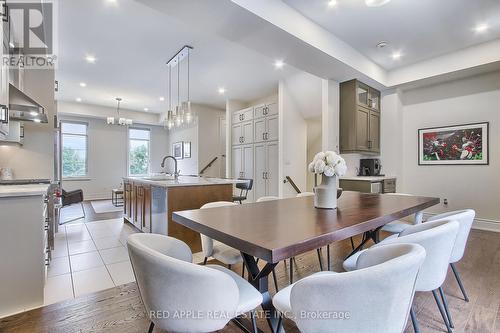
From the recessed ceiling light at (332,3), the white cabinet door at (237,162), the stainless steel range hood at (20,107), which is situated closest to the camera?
the stainless steel range hood at (20,107)

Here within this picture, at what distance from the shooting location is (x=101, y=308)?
1.86m

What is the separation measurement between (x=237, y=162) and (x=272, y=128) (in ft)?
4.82

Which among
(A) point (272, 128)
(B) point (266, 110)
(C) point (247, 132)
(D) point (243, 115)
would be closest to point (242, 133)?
(C) point (247, 132)

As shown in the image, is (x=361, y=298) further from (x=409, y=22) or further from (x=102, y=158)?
(x=102, y=158)

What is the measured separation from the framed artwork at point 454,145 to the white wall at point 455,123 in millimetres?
87

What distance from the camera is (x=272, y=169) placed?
5484mm

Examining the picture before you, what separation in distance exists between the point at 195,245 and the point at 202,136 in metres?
4.46

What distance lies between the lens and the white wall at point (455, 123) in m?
4.01

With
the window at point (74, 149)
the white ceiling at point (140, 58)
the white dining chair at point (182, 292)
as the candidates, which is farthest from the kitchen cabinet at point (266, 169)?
the window at point (74, 149)

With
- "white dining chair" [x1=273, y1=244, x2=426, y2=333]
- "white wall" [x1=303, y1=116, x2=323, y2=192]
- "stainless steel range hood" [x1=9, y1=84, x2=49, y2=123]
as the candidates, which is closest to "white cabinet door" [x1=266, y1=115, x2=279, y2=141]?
"white wall" [x1=303, y1=116, x2=323, y2=192]

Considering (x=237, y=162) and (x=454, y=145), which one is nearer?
(x=454, y=145)

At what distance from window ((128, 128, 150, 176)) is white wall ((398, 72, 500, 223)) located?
7.78 m

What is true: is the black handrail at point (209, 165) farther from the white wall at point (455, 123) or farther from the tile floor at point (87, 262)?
the white wall at point (455, 123)

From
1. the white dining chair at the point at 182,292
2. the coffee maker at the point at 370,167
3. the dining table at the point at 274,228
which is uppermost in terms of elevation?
the coffee maker at the point at 370,167
